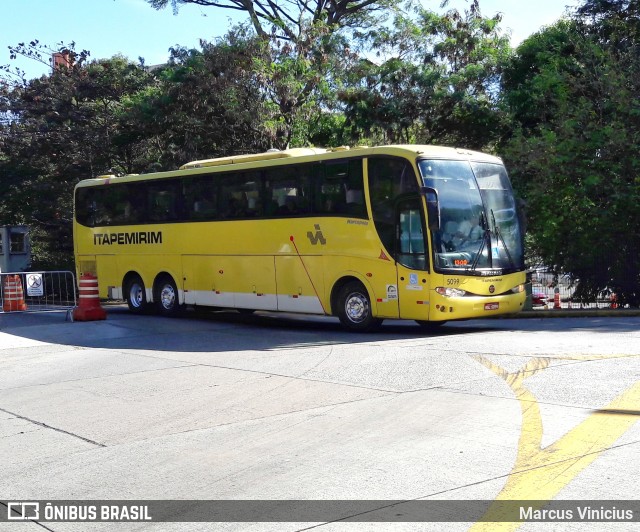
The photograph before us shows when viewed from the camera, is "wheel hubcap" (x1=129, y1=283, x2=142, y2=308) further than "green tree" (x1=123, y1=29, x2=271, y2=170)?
No

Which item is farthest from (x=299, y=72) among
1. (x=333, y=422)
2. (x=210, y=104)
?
(x=333, y=422)

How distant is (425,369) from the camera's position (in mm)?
11492

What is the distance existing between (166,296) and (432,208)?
908 cm

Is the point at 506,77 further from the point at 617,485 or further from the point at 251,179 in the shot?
the point at 617,485

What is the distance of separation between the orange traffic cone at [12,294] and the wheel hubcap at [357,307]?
30.5 ft

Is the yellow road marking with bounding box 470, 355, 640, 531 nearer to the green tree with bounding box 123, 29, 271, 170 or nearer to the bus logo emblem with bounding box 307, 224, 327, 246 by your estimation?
the bus logo emblem with bounding box 307, 224, 327, 246

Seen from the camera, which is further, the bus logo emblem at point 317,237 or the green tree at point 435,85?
the green tree at point 435,85

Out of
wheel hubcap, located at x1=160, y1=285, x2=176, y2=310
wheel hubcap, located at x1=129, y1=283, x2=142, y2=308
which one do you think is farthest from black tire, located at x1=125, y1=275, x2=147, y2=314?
wheel hubcap, located at x1=160, y1=285, x2=176, y2=310

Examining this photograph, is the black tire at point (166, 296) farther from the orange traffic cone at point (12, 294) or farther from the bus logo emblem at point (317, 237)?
the bus logo emblem at point (317, 237)

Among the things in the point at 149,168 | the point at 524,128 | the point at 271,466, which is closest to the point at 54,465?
the point at 271,466

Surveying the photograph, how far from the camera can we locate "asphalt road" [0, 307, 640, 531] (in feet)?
20.7

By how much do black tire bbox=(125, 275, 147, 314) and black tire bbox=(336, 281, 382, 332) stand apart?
23.8 ft

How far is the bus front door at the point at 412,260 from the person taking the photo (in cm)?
1603

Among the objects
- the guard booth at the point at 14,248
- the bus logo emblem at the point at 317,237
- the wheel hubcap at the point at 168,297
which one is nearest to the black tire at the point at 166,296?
the wheel hubcap at the point at 168,297
